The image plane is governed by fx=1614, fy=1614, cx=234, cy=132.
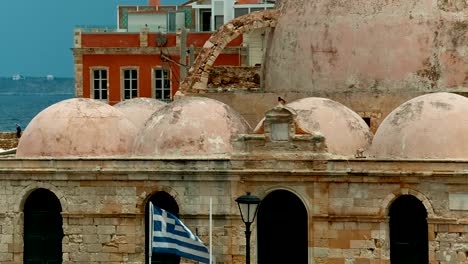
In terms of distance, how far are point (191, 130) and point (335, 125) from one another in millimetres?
2576

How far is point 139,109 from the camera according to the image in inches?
1303

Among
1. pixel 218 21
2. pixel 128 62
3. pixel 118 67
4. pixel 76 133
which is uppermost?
pixel 218 21

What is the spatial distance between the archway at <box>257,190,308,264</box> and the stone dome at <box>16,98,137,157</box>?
359 cm

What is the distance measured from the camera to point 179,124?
29016mm

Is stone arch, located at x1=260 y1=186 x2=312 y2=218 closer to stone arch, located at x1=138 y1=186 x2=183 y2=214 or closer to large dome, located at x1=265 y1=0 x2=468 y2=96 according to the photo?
stone arch, located at x1=138 y1=186 x2=183 y2=214

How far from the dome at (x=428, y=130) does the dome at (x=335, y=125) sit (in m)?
0.69

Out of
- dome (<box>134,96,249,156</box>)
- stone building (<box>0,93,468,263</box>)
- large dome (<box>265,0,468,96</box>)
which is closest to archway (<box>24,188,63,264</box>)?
stone building (<box>0,93,468,263</box>)

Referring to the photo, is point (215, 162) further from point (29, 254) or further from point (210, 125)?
point (29, 254)

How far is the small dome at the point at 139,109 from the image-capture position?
32.5 m

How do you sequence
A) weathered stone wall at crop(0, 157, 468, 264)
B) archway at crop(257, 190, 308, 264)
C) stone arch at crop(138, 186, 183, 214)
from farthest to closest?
stone arch at crop(138, 186, 183, 214) < archway at crop(257, 190, 308, 264) < weathered stone wall at crop(0, 157, 468, 264)

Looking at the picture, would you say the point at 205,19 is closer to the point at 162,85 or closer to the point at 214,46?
the point at 162,85

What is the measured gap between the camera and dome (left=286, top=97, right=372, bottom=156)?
1127 inches

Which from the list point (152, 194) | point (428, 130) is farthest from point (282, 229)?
point (428, 130)

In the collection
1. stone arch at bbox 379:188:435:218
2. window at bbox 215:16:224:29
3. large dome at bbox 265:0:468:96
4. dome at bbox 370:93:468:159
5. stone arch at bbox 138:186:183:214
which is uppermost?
window at bbox 215:16:224:29
